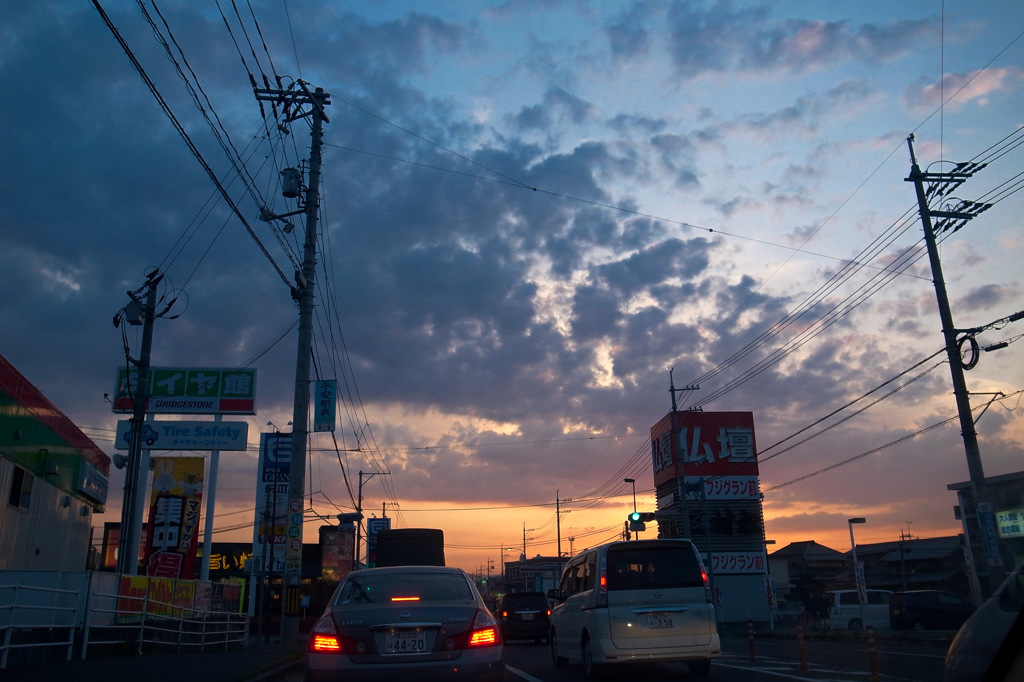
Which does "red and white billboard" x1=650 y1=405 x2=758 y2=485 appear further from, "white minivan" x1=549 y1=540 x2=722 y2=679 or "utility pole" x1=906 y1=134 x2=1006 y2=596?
"white minivan" x1=549 y1=540 x2=722 y2=679

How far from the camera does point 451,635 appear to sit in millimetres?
6707

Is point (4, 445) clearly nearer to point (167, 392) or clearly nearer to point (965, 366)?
point (167, 392)

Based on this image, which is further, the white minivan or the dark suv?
the dark suv

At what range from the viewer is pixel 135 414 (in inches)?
696

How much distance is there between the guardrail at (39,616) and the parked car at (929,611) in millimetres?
23827

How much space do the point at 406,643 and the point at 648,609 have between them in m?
4.97

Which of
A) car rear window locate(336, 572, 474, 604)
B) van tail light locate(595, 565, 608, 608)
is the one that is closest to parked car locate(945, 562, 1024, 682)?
car rear window locate(336, 572, 474, 604)

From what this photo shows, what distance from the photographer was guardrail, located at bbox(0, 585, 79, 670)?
12.6 meters

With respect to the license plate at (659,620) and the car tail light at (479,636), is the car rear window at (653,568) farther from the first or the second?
the car tail light at (479,636)

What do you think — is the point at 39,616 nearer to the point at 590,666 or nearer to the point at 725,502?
the point at 590,666

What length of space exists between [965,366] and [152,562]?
3465 cm

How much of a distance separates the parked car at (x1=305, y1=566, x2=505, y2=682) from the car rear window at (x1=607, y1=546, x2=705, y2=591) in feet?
13.5

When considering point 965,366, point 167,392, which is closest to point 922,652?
point 965,366

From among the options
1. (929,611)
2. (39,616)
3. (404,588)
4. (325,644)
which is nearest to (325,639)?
(325,644)
